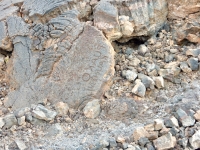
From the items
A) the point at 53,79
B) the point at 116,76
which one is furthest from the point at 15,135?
the point at 116,76

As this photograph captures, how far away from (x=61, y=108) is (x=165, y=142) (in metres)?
0.90

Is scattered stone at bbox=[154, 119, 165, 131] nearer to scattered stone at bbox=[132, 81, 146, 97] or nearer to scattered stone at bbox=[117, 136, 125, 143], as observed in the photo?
scattered stone at bbox=[117, 136, 125, 143]

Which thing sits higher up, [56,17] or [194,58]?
[56,17]

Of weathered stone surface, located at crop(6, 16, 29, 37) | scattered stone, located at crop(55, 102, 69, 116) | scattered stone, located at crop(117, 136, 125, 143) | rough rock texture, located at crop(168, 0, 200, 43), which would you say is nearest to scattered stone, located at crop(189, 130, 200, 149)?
scattered stone, located at crop(117, 136, 125, 143)

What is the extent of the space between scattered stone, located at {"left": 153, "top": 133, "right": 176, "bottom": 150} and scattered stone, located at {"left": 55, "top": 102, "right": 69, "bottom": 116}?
31.3 inches

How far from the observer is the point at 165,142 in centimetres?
209

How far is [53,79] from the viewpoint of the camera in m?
2.77

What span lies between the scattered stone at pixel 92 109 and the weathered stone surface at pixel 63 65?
8 centimetres

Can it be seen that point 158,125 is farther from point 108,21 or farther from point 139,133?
point 108,21

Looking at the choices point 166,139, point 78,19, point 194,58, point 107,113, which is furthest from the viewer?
point 78,19

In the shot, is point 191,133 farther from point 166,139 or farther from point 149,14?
point 149,14

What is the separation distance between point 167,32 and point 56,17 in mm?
1038

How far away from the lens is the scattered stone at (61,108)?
258 centimetres

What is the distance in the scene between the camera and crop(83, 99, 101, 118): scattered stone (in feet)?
8.25
